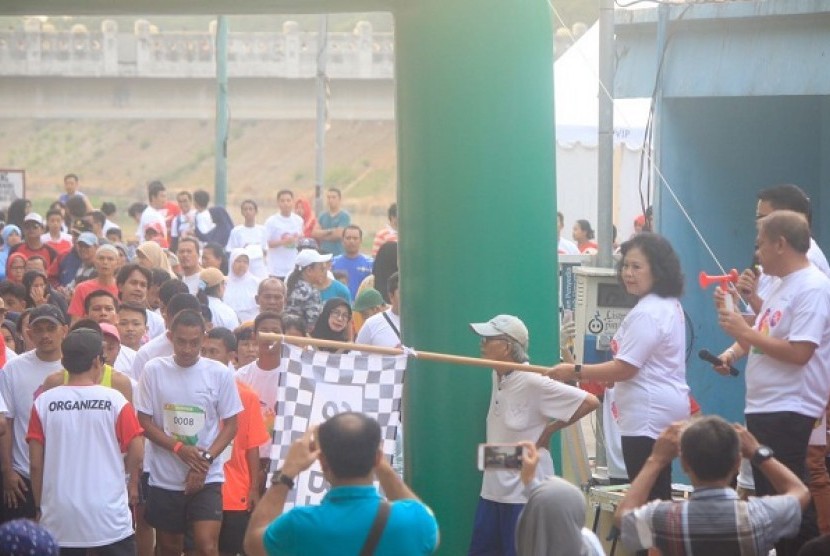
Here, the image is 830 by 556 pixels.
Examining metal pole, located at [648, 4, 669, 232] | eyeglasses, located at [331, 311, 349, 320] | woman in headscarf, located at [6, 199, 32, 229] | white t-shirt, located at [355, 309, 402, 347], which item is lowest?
white t-shirt, located at [355, 309, 402, 347]

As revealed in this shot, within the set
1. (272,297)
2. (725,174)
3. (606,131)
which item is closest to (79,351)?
(606,131)

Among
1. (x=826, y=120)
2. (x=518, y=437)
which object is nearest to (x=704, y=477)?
(x=518, y=437)

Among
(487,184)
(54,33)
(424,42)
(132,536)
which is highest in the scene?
(54,33)

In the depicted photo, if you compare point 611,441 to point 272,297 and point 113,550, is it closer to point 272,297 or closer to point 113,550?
point 272,297

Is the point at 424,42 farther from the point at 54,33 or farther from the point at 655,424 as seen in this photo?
the point at 54,33

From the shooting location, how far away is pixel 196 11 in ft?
26.5

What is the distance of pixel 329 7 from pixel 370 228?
45.9 m

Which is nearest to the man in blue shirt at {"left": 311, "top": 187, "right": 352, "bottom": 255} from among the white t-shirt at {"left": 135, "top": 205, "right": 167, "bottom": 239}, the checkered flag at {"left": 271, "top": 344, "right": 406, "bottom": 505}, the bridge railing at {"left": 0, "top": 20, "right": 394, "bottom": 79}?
the white t-shirt at {"left": 135, "top": 205, "right": 167, "bottom": 239}

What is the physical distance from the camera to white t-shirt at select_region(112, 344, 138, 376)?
29.3 feet

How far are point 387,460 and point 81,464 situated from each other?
63.4 inches

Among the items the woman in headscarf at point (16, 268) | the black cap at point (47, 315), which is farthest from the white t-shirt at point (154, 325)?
the woman in headscarf at point (16, 268)

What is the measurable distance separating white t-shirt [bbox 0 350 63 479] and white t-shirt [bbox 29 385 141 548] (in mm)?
691

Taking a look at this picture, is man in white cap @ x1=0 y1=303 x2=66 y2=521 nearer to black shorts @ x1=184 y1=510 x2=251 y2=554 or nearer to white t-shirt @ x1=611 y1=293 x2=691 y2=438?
black shorts @ x1=184 y1=510 x2=251 y2=554

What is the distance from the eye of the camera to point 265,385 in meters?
8.80
